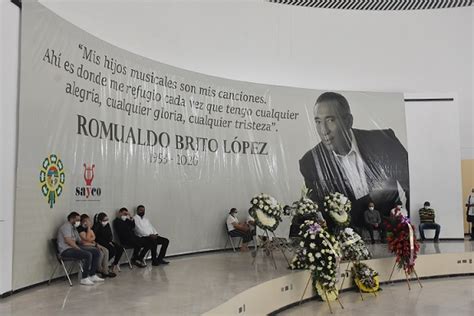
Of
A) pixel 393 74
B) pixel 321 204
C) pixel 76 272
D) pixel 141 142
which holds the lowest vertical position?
pixel 76 272

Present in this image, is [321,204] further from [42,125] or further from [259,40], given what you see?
[42,125]

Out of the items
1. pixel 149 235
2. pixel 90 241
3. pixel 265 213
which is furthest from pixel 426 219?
pixel 90 241

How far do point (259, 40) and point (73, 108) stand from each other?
17.5ft

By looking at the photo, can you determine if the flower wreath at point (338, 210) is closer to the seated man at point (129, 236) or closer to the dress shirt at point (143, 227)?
the dress shirt at point (143, 227)

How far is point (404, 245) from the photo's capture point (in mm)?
7902

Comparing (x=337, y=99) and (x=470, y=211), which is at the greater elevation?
(x=337, y=99)

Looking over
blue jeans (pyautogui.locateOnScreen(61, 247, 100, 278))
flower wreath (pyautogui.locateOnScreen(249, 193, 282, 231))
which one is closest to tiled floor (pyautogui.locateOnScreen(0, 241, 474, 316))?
blue jeans (pyautogui.locateOnScreen(61, 247, 100, 278))

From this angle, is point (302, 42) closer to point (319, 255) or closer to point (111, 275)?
point (319, 255)

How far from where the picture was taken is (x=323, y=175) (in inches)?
419

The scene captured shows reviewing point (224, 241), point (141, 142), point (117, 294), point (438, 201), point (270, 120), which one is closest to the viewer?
point (117, 294)

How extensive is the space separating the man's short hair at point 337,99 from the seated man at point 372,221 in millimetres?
2259

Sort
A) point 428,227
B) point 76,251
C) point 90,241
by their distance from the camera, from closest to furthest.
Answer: point 76,251
point 90,241
point 428,227

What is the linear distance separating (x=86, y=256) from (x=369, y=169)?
7405mm

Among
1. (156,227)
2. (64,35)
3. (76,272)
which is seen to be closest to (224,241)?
(156,227)
